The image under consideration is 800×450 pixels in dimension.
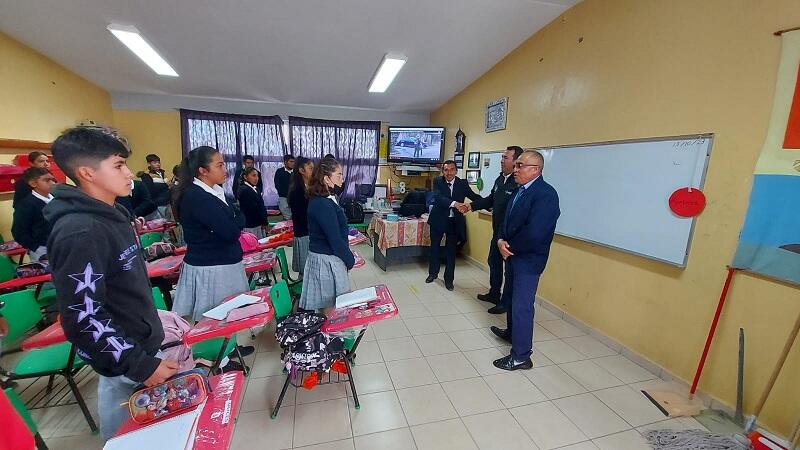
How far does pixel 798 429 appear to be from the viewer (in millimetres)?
1462

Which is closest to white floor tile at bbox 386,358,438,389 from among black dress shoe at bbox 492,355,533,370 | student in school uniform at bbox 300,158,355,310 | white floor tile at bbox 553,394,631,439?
black dress shoe at bbox 492,355,533,370

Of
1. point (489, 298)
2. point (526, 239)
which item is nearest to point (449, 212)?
point (489, 298)

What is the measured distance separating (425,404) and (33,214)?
3666mm

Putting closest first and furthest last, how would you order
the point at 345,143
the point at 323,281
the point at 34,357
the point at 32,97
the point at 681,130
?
1. the point at 34,357
2. the point at 681,130
3. the point at 323,281
4. the point at 32,97
5. the point at 345,143

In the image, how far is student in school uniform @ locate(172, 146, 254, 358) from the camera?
1796mm

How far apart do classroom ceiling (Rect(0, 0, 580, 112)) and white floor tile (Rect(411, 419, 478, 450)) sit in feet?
10.6

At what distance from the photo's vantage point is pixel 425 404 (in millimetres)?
1976

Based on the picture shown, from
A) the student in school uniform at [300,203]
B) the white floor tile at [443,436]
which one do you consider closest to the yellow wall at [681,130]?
the white floor tile at [443,436]

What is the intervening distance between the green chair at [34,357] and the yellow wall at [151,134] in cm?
477

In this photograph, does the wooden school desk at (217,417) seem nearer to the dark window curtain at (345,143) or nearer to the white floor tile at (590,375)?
the white floor tile at (590,375)

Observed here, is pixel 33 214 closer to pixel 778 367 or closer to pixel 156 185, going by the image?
pixel 156 185

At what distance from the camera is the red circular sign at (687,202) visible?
1964mm

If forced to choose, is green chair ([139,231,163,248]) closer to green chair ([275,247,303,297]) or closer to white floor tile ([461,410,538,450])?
green chair ([275,247,303,297])

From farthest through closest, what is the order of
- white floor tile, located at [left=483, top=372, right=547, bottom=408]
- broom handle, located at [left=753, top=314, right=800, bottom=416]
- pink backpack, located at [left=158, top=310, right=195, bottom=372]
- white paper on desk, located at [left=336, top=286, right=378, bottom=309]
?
white floor tile, located at [left=483, top=372, right=547, bottom=408] < white paper on desk, located at [left=336, top=286, right=378, bottom=309] < broom handle, located at [left=753, top=314, right=800, bottom=416] < pink backpack, located at [left=158, top=310, right=195, bottom=372]
